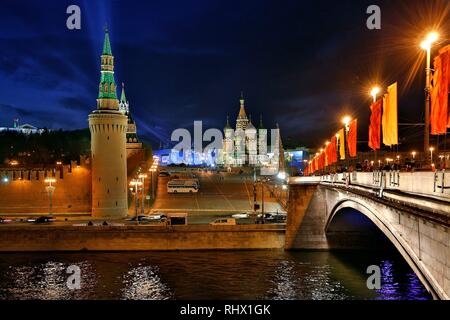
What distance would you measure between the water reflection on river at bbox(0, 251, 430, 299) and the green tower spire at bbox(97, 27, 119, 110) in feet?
60.2

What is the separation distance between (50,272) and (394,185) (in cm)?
2158

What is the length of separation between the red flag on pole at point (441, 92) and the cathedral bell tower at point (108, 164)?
36743mm

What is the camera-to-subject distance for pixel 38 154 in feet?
288

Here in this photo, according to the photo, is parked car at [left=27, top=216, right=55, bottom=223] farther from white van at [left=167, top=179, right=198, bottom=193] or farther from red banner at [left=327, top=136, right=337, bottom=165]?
red banner at [left=327, top=136, right=337, bottom=165]

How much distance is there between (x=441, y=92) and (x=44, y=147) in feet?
288

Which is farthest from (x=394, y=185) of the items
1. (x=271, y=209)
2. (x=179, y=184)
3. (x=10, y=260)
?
(x=179, y=184)

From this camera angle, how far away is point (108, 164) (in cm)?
4725

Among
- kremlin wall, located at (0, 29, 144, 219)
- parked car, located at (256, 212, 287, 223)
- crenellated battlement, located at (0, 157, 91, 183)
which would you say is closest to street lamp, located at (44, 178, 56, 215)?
kremlin wall, located at (0, 29, 144, 219)

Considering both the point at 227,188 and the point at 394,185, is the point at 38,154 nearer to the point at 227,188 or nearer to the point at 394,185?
the point at 227,188

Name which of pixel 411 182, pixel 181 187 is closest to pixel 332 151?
pixel 411 182

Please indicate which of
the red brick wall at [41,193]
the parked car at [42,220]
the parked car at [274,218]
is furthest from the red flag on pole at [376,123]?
the red brick wall at [41,193]

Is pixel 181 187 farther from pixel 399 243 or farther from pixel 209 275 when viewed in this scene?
pixel 399 243

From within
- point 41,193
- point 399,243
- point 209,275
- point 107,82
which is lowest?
point 209,275
